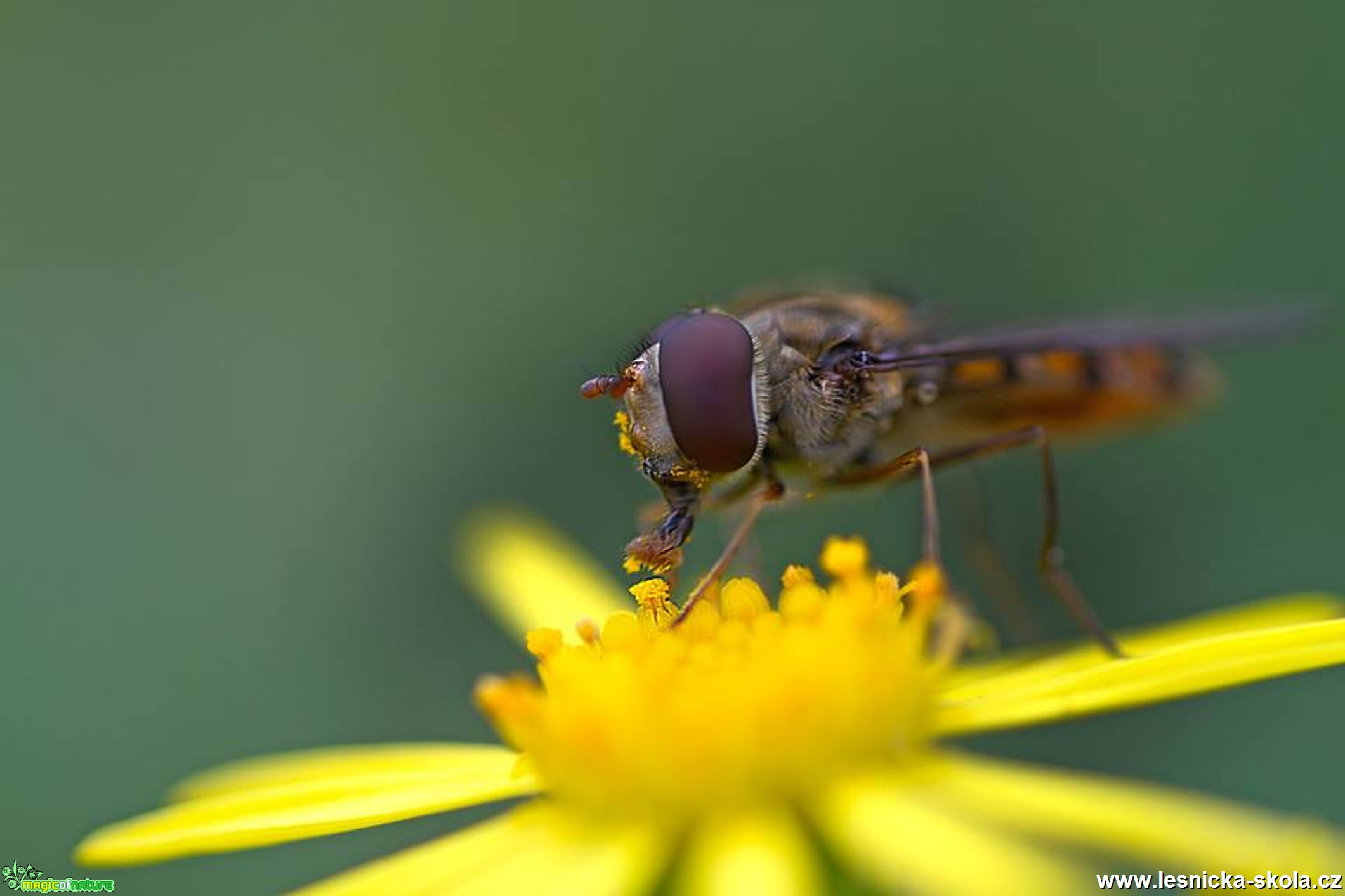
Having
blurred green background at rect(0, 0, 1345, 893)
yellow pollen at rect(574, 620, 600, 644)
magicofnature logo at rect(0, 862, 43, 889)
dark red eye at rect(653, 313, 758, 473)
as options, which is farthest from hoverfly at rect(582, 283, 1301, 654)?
magicofnature logo at rect(0, 862, 43, 889)

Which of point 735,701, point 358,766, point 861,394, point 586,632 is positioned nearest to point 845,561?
point 735,701

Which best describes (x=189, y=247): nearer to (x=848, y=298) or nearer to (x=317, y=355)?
(x=317, y=355)

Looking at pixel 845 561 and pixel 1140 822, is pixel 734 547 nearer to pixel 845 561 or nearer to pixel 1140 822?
pixel 845 561

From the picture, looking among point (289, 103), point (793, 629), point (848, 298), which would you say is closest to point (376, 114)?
→ point (289, 103)

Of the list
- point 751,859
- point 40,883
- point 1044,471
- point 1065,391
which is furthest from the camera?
point 1065,391

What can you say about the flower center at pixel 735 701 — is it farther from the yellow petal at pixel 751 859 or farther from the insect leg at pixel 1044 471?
the insect leg at pixel 1044 471

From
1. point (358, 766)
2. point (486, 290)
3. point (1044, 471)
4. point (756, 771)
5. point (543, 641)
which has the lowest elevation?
point (756, 771)

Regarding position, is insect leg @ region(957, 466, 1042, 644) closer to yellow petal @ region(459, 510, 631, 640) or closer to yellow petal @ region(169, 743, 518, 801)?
yellow petal @ region(459, 510, 631, 640)
